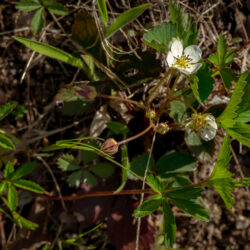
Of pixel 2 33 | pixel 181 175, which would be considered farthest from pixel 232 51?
pixel 2 33

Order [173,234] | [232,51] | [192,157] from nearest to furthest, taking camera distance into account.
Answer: [173,234] < [232,51] < [192,157]

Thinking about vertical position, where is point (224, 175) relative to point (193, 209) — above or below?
above

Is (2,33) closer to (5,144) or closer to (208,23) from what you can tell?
(5,144)

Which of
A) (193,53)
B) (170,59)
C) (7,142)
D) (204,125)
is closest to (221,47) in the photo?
(193,53)

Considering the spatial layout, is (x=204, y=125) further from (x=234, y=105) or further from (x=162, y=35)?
(x=162, y=35)

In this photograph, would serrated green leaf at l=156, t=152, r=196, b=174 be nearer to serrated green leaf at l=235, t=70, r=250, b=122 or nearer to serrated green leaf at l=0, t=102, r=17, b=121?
serrated green leaf at l=235, t=70, r=250, b=122
